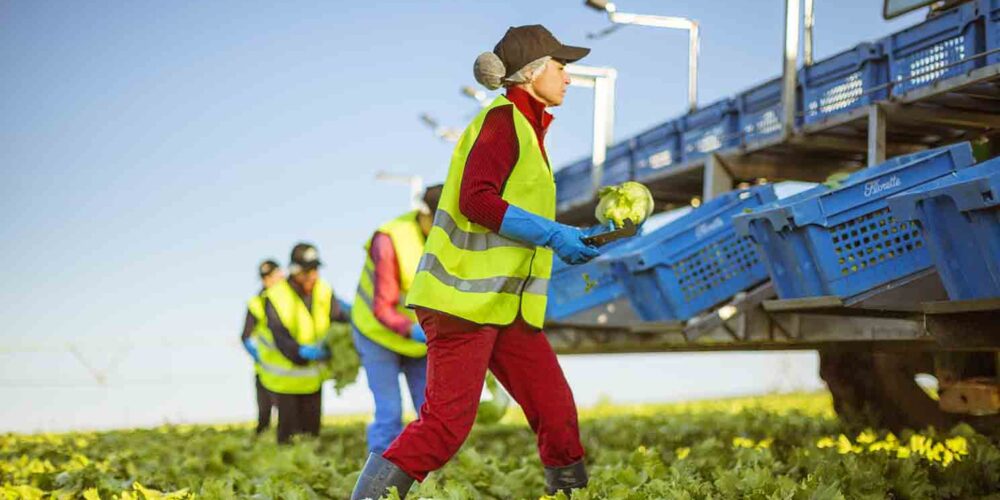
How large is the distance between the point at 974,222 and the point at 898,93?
4332mm

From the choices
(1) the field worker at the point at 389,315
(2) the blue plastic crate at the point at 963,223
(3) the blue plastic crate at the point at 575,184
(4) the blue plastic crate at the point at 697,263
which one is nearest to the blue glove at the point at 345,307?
(4) the blue plastic crate at the point at 697,263

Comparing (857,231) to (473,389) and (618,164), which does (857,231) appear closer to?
(473,389)

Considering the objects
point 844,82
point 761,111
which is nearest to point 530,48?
point 844,82

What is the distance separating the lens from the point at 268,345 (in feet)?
31.9

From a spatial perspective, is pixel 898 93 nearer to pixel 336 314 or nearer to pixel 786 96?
pixel 786 96

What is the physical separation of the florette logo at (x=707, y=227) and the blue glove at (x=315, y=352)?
9.31ft

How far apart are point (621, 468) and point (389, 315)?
1778 millimetres

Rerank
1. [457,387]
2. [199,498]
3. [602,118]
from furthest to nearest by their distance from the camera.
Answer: [602,118], [199,498], [457,387]

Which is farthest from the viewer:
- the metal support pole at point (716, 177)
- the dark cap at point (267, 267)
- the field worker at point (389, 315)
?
the dark cap at point (267, 267)

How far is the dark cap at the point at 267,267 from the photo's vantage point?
12688 millimetres

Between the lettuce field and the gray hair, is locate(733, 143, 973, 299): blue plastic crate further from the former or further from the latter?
the gray hair

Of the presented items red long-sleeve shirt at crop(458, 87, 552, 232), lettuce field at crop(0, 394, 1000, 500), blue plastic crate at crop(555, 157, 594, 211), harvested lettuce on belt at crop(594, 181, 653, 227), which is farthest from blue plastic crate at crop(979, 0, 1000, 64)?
blue plastic crate at crop(555, 157, 594, 211)

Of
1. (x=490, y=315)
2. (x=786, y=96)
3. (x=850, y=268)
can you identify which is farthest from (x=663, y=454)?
(x=786, y=96)

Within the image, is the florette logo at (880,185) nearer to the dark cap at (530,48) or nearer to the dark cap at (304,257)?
the dark cap at (530,48)
